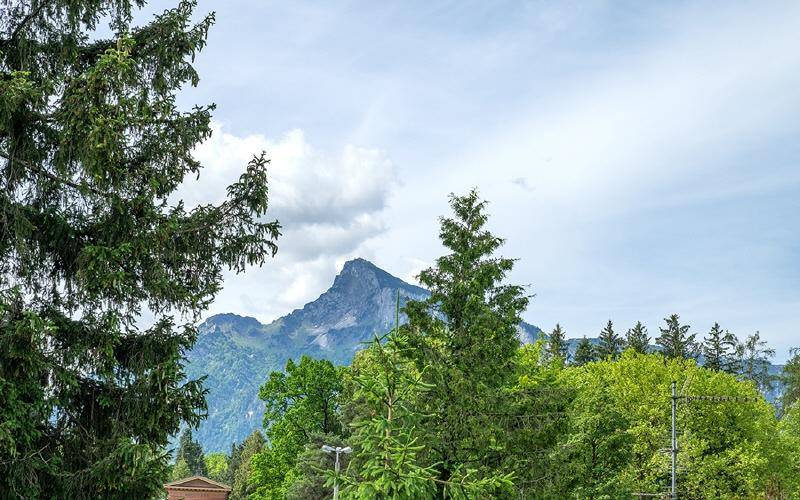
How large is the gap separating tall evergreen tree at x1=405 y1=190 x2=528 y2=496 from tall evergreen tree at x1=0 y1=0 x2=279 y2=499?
4.34 metres

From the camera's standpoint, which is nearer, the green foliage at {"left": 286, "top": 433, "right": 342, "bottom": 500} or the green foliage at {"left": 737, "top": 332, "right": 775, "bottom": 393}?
the green foliage at {"left": 286, "top": 433, "right": 342, "bottom": 500}

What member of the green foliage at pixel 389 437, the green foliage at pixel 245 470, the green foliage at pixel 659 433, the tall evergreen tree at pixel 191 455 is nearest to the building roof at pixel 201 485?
the green foliage at pixel 245 470

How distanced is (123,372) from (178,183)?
363 centimetres

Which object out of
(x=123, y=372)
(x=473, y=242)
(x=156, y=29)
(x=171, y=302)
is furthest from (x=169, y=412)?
(x=473, y=242)

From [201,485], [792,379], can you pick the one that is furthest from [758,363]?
[201,485]

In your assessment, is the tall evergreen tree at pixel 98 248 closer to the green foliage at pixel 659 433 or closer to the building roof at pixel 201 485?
the green foliage at pixel 659 433

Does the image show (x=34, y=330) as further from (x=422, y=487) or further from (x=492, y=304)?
(x=492, y=304)

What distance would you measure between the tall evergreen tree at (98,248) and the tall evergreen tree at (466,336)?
4339 millimetres

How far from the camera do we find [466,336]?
16.5m

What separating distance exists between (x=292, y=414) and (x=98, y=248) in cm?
3493

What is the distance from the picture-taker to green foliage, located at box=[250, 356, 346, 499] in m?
43.9

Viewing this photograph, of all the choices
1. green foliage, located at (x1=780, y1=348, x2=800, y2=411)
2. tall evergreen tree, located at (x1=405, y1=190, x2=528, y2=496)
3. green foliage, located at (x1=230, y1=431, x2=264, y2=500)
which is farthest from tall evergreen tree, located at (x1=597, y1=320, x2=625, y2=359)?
tall evergreen tree, located at (x1=405, y1=190, x2=528, y2=496)

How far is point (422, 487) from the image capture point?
885cm

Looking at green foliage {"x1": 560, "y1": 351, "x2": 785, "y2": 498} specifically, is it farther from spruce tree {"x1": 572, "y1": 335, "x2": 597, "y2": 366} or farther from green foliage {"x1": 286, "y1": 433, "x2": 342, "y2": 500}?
spruce tree {"x1": 572, "y1": 335, "x2": 597, "y2": 366}
